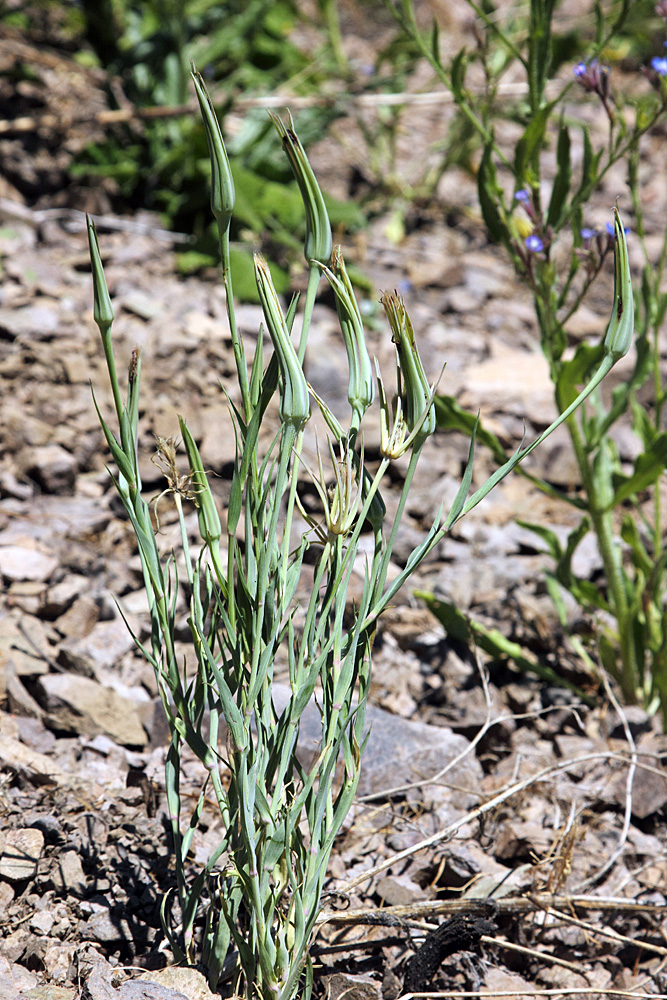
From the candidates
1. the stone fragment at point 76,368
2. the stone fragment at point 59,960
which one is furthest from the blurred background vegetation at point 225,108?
the stone fragment at point 59,960

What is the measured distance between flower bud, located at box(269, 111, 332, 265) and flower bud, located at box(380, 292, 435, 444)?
9 centimetres

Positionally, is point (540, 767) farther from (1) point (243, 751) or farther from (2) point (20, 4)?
(2) point (20, 4)

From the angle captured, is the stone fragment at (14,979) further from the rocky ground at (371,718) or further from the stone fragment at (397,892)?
the stone fragment at (397,892)

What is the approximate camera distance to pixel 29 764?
4.58ft

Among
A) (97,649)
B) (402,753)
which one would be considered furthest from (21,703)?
(402,753)

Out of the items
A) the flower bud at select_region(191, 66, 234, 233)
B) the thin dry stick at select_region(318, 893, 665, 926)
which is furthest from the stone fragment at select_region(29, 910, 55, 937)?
the flower bud at select_region(191, 66, 234, 233)

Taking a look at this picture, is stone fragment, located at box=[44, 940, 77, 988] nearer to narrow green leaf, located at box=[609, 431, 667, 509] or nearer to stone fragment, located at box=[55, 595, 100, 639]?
stone fragment, located at box=[55, 595, 100, 639]

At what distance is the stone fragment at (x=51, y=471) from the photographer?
7.22 feet

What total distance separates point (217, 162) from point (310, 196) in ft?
0.33

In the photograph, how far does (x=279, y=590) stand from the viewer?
0.98m

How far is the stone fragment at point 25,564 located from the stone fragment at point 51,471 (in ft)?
0.92

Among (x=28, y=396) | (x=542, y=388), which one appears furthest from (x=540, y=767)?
(x=28, y=396)

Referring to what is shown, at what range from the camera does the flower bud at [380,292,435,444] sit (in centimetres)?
91

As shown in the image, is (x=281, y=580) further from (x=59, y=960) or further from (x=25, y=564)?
(x=25, y=564)
